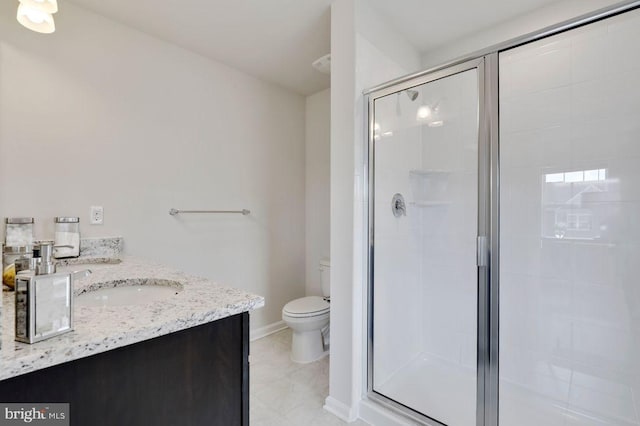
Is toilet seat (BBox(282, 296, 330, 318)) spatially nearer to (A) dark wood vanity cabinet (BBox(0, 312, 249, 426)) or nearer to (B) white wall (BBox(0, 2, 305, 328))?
(B) white wall (BBox(0, 2, 305, 328))

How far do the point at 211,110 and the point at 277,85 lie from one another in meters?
0.74

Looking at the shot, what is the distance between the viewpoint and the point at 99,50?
1886mm

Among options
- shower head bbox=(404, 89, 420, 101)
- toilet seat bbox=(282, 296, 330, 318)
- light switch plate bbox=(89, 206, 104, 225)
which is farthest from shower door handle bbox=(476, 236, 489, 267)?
light switch plate bbox=(89, 206, 104, 225)

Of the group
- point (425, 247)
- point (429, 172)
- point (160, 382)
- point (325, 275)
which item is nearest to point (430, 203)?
point (429, 172)

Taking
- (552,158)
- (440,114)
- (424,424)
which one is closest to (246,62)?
(440,114)

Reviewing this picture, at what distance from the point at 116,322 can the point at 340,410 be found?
146 cm

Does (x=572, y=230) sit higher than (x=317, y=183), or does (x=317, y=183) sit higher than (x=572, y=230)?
(x=317, y=183)

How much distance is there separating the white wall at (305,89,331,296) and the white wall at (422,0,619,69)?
39.8 inches

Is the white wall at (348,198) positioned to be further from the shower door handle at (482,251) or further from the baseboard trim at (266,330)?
the baseboard trim at (266,330)

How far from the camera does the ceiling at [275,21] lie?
5.96 ft

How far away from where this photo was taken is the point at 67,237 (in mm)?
1676

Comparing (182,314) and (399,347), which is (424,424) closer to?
(399,347)

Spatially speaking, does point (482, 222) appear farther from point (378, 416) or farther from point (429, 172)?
point (378, 416)

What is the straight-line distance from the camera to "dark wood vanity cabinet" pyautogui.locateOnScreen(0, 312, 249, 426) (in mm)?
570
